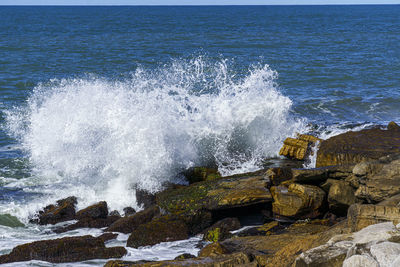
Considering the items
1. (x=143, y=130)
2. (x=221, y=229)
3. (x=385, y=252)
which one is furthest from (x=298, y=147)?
(x=385, y=252)

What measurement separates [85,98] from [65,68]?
12.8 m

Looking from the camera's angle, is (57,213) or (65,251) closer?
(65,251)

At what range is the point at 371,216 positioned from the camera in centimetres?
516

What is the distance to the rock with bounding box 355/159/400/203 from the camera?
654 cm

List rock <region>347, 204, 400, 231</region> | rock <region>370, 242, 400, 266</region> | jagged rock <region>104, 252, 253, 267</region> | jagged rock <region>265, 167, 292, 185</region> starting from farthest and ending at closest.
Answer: jagged rock <region>265, 167, 292, 185</region> < rock <region>347, 204, 400, 231</region> < jagged rock <region>104, 252, 253, 267</region> < rock <region>370, 242, 400, 266</region>

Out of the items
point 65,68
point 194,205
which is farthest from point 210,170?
point 65,68

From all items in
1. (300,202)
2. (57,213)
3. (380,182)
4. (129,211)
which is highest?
(380,182)

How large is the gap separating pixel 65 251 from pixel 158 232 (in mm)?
1281

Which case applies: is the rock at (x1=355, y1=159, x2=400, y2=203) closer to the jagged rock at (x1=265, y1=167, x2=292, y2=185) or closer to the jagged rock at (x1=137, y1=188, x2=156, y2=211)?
the jagged rock at (x1=265, y1=167, x2=292, y2=185)

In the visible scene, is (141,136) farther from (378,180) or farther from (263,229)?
(378,180)

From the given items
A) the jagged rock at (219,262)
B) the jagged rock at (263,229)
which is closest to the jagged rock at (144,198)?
the jagged rock at (263,229)

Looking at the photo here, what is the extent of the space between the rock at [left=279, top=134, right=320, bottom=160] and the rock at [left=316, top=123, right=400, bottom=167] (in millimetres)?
930

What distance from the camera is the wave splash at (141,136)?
1037cm

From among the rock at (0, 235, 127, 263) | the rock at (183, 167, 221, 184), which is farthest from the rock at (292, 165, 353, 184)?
the rock at (0, 235, 127, 263)
